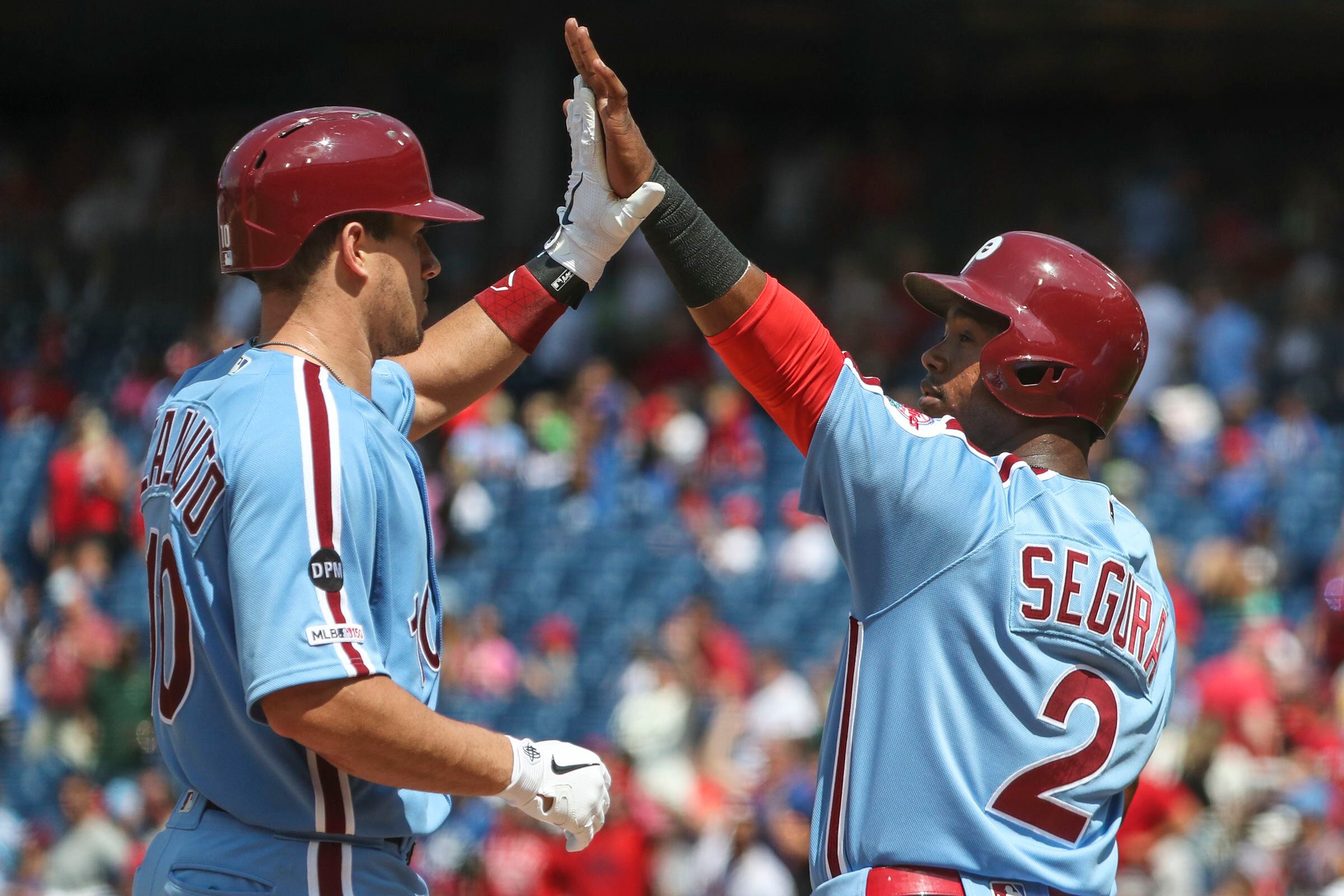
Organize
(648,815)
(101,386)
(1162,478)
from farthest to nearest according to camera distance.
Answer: (101,386) → (1162,478) → (648,815)

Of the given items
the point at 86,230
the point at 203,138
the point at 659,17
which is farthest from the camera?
Answer: the point at 203,138

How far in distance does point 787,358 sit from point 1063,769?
76cm

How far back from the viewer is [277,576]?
7.09 ft

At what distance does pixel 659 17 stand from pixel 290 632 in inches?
525

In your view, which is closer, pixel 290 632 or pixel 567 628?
pixel 290 632

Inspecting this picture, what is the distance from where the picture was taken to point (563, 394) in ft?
39.2

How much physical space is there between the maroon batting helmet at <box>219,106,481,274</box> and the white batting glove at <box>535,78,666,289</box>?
0.33m

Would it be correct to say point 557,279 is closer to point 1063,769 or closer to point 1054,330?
point 1054,330

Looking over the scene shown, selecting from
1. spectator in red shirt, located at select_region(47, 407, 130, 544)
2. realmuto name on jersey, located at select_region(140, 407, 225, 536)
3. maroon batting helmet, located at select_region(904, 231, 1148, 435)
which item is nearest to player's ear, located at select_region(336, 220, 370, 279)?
realmuto name on jersey, located at select_region(140, 407, 225, 536)

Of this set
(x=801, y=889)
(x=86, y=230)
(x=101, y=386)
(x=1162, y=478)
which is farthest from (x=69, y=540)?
(x=1162, y=478)

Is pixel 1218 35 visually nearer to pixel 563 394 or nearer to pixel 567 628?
pixel 563 394

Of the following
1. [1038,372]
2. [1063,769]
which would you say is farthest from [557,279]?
[1063,769]

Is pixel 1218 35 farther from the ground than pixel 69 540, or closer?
farther from the ground

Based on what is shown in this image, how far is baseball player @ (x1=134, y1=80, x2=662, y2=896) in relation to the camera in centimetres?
217
